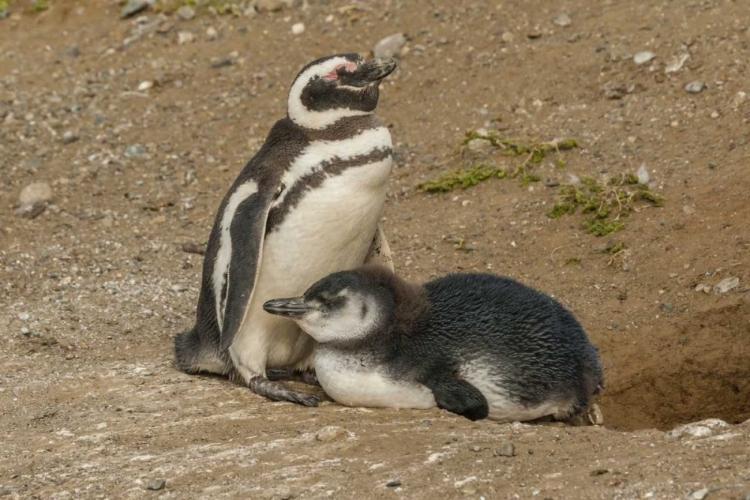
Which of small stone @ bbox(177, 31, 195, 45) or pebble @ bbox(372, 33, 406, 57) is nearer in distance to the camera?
pebble @ bbox(372, 33, 406, 57)

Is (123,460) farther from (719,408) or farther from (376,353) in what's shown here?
(719,408)

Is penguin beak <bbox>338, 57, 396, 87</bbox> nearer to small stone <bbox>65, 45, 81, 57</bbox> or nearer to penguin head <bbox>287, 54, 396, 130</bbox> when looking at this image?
Result: penguin head <bbox>287, 54, 396, 130</bbox>

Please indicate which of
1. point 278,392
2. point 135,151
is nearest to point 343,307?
point 278,392

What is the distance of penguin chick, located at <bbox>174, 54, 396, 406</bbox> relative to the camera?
15.4 ft

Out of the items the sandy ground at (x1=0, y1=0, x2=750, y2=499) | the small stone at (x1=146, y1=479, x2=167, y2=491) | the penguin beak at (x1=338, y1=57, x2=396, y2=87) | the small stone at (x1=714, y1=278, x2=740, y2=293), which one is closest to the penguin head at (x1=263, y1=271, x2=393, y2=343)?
the sandy ground at (x1=0, y1=0, x2=750, y2=499)

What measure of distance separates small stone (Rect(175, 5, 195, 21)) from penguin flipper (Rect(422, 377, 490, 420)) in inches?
241

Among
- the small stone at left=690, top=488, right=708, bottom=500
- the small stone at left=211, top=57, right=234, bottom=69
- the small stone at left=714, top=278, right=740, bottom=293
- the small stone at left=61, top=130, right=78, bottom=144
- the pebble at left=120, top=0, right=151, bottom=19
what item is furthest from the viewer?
the pebble at left=120, top=0, right=151, bottom=19

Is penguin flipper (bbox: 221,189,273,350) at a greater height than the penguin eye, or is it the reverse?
the penguin eye

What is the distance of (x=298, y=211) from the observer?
4.69 meters

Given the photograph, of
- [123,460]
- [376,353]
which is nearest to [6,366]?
[123,460]

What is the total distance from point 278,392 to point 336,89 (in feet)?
4.12

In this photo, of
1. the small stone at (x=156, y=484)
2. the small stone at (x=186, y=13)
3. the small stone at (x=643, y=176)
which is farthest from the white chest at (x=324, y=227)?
the small stone at (x=186, y=13)

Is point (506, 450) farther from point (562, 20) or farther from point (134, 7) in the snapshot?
point (134, 7)

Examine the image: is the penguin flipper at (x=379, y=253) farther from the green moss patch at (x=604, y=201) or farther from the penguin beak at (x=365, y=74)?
the green moss patch at (x=604, y=201)
